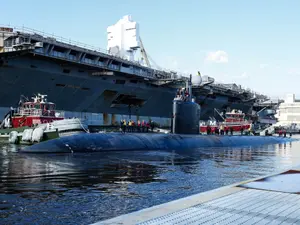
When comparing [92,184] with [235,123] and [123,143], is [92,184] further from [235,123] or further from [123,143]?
[235,123]

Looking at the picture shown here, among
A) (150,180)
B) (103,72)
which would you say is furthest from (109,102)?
(150,180)

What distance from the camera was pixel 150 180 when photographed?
30.1 feet

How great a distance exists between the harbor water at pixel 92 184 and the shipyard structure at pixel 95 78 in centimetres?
2032

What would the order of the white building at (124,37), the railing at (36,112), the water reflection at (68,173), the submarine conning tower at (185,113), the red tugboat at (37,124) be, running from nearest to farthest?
the water reflection at (68,173) → the submarine conning tower at (185,113) → the red tugboat at (37,124) → the railing at (36,112) → the white building at (124,37)

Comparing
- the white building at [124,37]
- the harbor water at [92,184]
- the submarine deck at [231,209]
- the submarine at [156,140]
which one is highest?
the white building at [124,37]

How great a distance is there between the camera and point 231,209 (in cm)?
472

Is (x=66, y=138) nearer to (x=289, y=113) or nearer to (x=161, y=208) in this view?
(x=161, y=208)

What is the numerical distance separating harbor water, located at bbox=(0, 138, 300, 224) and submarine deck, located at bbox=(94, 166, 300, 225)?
4.53ft

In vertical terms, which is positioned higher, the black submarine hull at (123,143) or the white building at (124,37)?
the white building at (124,37)

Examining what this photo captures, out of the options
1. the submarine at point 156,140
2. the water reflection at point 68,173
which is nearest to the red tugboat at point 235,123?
the submarine at point 156,140

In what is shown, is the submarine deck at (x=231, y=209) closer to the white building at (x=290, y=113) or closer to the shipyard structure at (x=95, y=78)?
the shipyard structure at (x=95, y=78)

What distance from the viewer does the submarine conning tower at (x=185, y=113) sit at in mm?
20734

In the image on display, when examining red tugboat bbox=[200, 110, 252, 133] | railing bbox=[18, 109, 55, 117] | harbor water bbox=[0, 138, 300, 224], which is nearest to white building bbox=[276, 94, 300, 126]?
red tugboat bbox=[200, 110, 252, 133]

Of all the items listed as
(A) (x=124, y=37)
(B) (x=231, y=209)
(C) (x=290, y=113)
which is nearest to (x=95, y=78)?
(A) (x=124, y=37)
